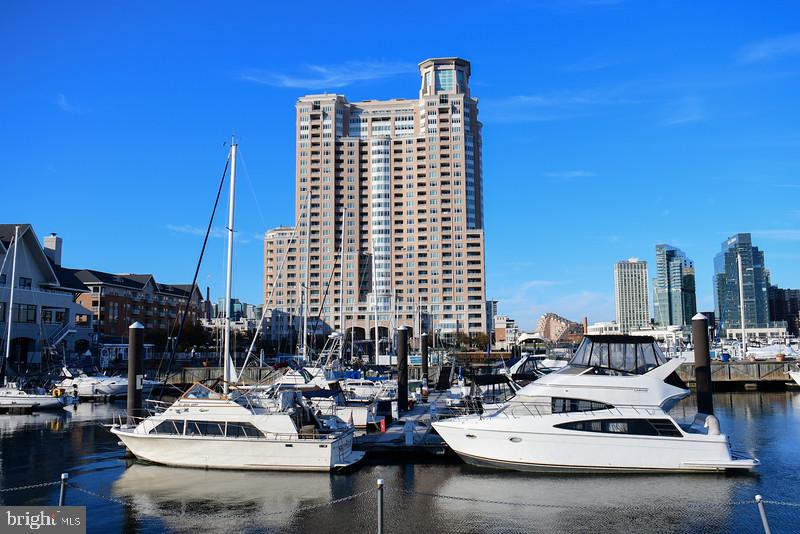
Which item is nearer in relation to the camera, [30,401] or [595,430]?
[595,430]

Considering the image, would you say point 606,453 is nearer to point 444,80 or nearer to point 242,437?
point 242,437

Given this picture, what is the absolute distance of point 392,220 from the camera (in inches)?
6383

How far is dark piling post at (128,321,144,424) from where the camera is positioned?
1090 inches

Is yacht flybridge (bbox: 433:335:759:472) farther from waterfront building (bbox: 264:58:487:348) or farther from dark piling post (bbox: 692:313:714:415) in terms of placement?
waterfront building (bbox: 264:58:487:348)

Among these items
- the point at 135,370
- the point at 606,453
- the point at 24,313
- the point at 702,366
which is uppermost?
the point at 24,313

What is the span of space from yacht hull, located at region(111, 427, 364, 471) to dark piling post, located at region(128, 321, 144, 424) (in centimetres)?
371

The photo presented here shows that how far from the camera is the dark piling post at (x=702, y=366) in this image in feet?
93.1

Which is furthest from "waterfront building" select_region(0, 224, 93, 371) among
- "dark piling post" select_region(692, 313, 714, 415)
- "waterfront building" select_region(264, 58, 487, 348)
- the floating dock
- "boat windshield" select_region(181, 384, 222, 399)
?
"waterfront building" select_region(264, 58, 487, 348)

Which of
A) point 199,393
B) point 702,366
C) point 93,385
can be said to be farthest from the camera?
point 93,385

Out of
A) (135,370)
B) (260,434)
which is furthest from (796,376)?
(135,370)

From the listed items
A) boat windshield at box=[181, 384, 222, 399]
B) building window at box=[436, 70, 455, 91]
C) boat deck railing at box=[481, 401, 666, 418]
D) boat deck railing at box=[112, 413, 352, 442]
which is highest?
building window at box=[436, 70, 455, 91]

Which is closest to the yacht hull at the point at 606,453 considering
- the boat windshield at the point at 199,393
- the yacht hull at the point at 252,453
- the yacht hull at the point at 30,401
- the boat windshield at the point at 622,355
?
the boat windshield at the point at 622,355

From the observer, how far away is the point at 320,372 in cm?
4444

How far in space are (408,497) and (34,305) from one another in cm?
6043
